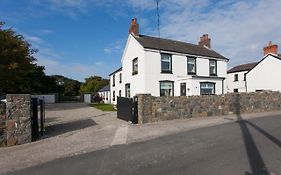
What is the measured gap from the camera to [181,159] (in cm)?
720

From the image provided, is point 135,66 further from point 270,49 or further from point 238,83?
point 238,83

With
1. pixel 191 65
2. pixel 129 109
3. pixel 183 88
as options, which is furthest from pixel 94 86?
pixel 129 109

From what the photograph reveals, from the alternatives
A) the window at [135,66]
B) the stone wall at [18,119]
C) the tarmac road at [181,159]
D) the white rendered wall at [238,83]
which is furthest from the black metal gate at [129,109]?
the white rendered wall at [238,83]

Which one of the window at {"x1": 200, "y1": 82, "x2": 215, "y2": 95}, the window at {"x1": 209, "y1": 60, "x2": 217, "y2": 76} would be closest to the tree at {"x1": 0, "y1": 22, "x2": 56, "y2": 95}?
the window at {"x1": 200, "y1": 82, "x2": 215, "y2": 95}

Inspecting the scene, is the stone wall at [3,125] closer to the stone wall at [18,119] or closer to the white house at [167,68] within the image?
the stone wall at [18,119]

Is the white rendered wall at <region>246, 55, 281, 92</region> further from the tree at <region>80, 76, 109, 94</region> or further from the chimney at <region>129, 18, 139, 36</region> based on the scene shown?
the tree at <region>80, 76, 109, 94</region>

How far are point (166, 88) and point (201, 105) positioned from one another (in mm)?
7642

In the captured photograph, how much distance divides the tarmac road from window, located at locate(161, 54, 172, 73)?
15.7 metres

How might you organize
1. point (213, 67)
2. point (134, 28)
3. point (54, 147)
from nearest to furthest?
point (54, 147) < point (134, 28) < point (213, 67)

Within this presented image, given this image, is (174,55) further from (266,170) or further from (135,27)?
(266,170)

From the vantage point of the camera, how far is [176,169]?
20.6ft

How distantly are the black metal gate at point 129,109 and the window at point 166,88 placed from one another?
8257 millimetres

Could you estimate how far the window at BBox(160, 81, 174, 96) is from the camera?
25.2 meters

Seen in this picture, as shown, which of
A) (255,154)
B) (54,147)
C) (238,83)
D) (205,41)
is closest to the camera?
(255,154)
